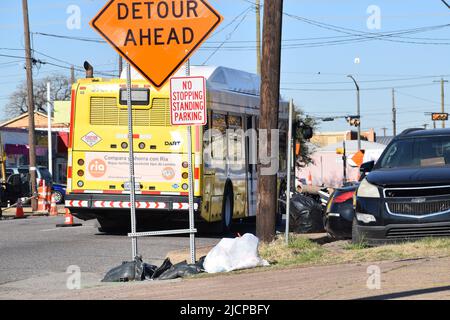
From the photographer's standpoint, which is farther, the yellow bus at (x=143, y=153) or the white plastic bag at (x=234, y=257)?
the yellow bus at (x=143, y=153)

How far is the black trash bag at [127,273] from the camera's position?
11266mm

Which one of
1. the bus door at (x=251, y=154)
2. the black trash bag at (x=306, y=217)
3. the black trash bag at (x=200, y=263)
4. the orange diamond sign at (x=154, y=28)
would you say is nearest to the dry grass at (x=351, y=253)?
the black trash bag at (x=200, y=263)

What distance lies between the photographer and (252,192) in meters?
21.3

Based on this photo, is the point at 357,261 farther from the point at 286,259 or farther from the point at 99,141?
the point at 99,141

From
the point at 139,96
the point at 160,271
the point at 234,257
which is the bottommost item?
the point at 160,271

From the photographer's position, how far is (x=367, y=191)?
12.7m

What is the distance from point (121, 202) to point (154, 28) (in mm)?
7473

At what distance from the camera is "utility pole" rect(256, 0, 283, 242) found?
1427cm

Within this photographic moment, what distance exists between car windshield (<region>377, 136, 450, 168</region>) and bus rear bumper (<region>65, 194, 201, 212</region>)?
5.46 m

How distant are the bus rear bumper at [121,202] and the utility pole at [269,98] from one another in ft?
13.0

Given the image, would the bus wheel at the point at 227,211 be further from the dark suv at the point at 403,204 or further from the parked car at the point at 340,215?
the dark suv at the point at 403,204

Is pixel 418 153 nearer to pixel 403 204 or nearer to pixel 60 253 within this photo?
pixel 403 204

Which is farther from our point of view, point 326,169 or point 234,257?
point 326,169

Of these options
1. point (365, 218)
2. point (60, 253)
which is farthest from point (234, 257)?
point (60, 253)
